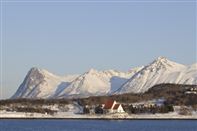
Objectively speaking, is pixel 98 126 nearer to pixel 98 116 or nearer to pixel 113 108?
pixel 98 116

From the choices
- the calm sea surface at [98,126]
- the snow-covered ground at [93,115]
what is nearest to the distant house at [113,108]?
the snow-covered ground at [93,115]

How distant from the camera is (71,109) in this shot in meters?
181

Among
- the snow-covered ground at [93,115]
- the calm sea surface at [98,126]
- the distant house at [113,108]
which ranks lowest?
the calm sea surface at [98,126]

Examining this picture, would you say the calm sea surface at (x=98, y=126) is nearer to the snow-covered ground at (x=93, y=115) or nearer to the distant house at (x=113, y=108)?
the snow-covered ground at (x=93, y=115)

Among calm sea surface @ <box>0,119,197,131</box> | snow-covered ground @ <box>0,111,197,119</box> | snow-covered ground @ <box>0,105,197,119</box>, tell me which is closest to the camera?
calm sea surface @ <box>0,119,197,131</box>

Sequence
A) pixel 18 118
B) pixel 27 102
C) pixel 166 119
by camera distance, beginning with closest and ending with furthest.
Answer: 1. pixel 166 119
2. pixel 18 118
3. pixel 27 102

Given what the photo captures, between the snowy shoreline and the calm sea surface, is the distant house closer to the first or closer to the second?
the snowy shoreline

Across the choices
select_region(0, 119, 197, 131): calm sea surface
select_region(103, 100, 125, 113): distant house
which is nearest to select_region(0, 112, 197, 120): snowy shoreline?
select_region(103, 100, 125, 113): distant house

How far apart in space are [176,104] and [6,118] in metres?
44.5

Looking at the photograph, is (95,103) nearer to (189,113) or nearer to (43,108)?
A: (43,108)

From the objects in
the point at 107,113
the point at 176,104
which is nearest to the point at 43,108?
the point at 107,113

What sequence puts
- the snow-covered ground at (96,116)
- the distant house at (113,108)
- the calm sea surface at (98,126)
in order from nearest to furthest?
the calm sea surface at (98,126) → the snow-covered ground at (96,116) → the distant house at (113,108)

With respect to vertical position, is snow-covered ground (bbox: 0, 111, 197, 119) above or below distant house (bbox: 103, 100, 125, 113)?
below

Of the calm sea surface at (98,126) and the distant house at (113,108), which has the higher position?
the distant house at (113,108)
